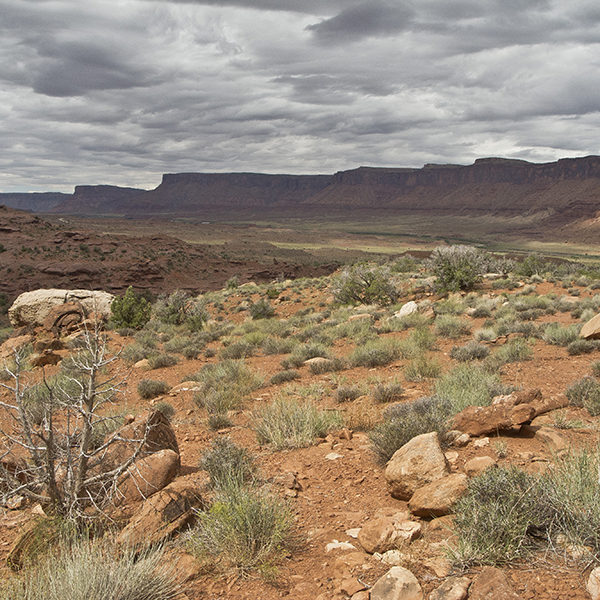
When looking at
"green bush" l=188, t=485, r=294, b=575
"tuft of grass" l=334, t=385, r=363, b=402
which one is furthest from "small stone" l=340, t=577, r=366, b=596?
"tuft of grass" l=334, t=385, r=363, b=402

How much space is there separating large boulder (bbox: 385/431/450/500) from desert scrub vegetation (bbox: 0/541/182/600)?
76.3 inches

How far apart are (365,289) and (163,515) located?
49.4 feet

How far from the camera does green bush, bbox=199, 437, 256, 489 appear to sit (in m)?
4.27

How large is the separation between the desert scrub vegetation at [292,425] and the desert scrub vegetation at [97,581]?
2547mm

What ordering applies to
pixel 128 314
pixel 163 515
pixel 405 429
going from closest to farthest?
pixel 163 515, pixel 405 429, pixel 128 314

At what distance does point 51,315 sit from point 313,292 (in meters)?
11.6

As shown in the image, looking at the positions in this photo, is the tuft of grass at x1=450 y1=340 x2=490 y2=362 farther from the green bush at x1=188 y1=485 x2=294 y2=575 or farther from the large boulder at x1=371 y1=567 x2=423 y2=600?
the large boulder at x1=371 y1=567 x2=423 y2=600

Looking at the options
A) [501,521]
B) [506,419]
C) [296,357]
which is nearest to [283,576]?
[501,521]

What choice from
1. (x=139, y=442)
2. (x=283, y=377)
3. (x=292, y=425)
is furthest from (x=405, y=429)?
(x=283, y=377)

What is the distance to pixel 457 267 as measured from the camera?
17859 millimetres

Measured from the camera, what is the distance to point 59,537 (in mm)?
3574

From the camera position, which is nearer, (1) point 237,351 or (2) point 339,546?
(2) point 339,546

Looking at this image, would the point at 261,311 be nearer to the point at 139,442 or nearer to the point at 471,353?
the point at 471,353

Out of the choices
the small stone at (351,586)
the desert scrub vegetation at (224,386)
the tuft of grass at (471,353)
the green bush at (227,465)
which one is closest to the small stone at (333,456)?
the green bush at (227,465)
